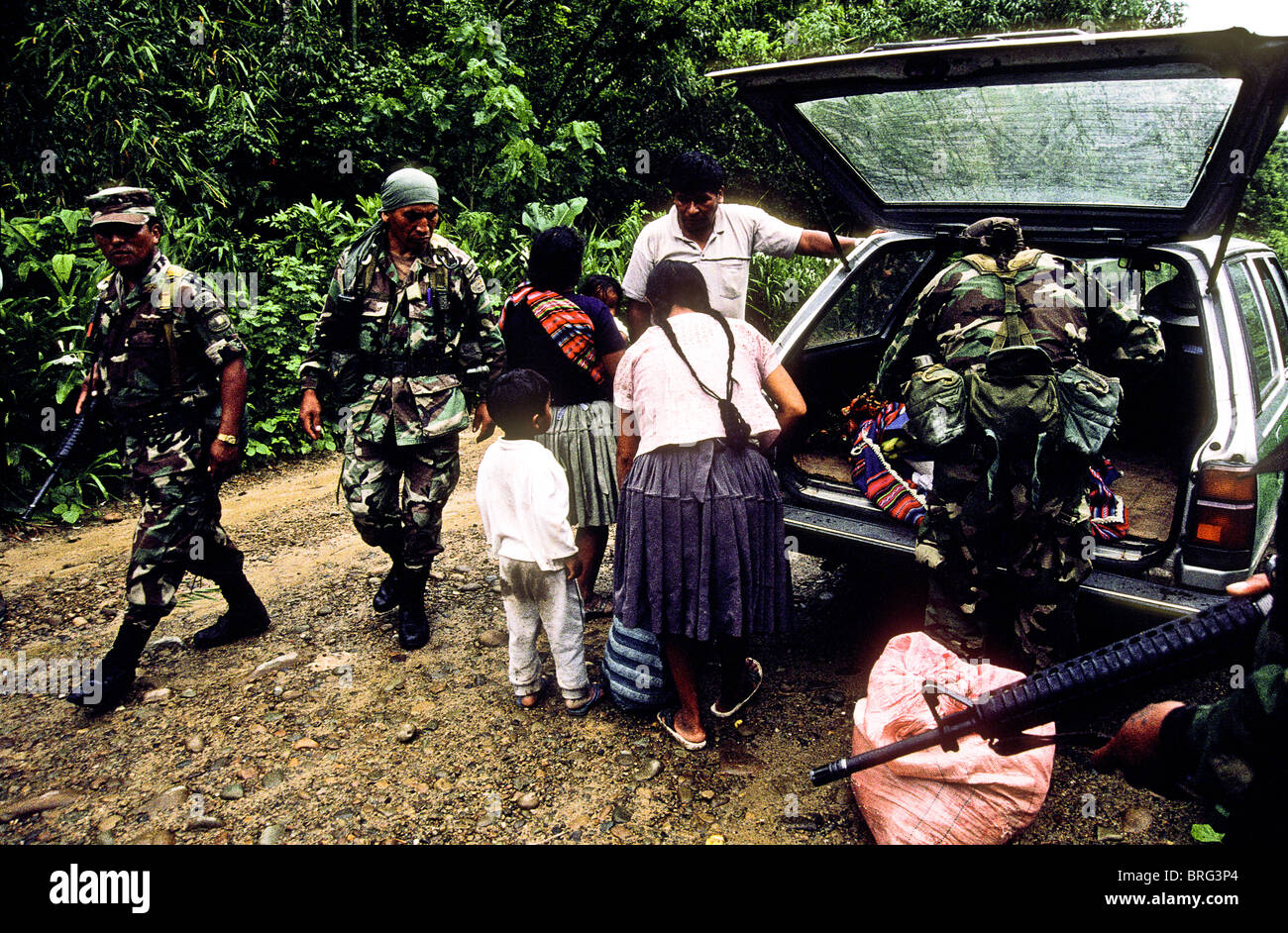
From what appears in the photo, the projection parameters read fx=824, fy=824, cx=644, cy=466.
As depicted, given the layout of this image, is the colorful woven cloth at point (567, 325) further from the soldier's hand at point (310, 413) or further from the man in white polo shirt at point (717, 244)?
the soldier's hand at point (310, 413)

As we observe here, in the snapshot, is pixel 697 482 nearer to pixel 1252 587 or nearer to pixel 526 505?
pixel 526 505

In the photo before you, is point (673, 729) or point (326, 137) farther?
point (326, 137)

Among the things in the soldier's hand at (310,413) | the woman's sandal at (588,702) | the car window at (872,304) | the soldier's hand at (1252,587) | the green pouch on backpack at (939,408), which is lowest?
the woman's sandal at (588,702)

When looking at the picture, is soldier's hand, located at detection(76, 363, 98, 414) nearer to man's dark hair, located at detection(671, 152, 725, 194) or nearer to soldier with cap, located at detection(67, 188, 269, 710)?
soldier with cap, located at detection(67, 188, 269, 710)

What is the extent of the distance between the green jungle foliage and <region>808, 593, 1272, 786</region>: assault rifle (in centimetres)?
192

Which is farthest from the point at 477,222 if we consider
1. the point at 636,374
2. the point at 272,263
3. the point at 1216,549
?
the point at 1216,549

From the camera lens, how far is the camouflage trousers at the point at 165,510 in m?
3.24

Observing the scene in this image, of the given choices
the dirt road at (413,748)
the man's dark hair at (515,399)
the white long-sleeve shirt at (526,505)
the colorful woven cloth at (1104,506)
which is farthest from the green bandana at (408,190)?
the colorful woven cloth at (1104,506)

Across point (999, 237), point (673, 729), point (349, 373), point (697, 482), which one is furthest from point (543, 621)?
point (999, 237)

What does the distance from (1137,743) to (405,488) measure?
2833mm

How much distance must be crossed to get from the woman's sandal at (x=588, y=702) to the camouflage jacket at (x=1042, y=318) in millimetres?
1770

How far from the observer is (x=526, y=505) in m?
2.92

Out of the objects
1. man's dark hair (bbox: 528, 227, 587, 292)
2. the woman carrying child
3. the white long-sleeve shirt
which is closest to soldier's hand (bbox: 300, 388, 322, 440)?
the woman carrying child

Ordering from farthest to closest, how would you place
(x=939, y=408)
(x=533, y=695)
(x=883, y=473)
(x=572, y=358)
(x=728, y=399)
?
(x=883, y=473), (x=572, y=358), (x=533, y=695), (x=728, y=399), (x=939, y=408)
